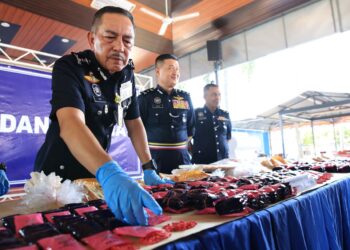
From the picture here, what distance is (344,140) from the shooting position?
6.91m

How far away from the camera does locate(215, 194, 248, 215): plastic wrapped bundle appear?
2.08 feet

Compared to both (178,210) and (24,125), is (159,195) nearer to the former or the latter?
(178,210)

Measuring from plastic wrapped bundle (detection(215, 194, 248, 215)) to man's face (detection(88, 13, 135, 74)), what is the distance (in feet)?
2.14

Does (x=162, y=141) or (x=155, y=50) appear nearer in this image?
(x=162, y=141)

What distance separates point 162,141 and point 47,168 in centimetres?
100

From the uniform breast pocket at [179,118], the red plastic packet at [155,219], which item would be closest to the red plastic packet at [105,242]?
the red plastic packet at [155,219]

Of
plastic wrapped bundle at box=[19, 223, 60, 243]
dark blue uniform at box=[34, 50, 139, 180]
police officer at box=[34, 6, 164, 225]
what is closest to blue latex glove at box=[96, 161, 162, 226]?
police officer at box=[34, 6, 164, 225]

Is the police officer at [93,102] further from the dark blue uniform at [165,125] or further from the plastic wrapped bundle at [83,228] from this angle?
the dark blue uniform at [165,125]

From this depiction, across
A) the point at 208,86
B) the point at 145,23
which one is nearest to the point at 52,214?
the point at 208,86

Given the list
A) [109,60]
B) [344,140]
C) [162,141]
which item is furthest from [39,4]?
[344,140]

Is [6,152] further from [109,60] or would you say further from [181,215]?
[181,215]

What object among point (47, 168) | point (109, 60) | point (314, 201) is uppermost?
point (109, 60)

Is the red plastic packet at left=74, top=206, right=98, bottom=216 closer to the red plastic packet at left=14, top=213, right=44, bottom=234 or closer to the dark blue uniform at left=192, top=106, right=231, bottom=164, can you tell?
the red plastic packet at left=14, top=213, right=44, bottom=234

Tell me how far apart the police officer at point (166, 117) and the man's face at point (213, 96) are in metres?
0.67
